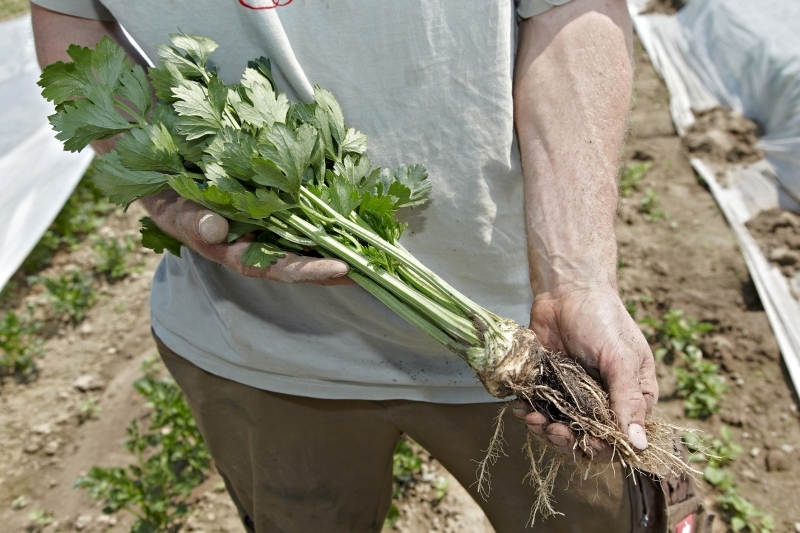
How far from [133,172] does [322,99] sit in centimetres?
53

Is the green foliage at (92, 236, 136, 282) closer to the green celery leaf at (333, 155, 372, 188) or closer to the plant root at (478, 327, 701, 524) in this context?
the green celery leaf at (333, 155, 372, 188)

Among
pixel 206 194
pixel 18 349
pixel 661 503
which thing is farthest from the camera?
pixel 18 349

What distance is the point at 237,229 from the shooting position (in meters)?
1.68

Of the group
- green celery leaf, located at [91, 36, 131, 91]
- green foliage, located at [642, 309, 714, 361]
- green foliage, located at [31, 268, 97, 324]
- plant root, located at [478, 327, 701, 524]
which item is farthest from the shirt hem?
green foliage, located at [31, 268, 97, 324]

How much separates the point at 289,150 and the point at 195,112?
27cm

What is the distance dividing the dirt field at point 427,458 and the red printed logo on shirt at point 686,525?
122 cm

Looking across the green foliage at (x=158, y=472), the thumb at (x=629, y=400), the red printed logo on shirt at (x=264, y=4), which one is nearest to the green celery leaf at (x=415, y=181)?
the red printed logo on shirt at (x=264, y=4)

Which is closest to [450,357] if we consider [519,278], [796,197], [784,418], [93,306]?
[519,278]

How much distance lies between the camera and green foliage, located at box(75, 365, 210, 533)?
10.1 ft

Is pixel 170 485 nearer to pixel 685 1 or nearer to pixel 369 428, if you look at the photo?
pixel 369 428

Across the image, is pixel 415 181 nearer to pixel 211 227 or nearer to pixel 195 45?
pixel 211 227

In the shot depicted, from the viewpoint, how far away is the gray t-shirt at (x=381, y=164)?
1690mm

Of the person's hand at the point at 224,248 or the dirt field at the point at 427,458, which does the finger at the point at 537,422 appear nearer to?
the person's hand at the point at 224,248

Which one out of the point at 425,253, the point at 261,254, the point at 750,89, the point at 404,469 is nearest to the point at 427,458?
the point at 404,469
